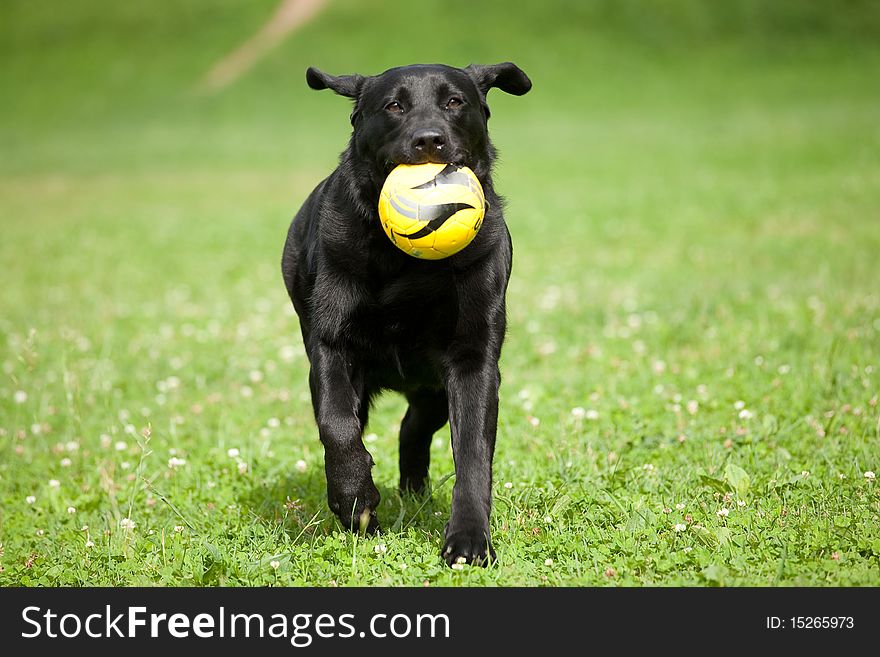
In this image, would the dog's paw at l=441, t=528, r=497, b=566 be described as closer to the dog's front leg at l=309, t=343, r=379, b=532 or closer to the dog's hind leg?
the dog's front leg at l=309, t=343, r=379, b=532

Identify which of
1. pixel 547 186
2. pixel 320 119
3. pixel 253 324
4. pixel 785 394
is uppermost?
pixel 320 119

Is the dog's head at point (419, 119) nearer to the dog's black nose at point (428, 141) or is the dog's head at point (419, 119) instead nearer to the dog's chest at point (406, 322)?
the dog's black nose at point (428, 141)

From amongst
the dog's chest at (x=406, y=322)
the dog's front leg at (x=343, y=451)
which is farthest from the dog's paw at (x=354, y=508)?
the dog's chest at (x=406, y=322)

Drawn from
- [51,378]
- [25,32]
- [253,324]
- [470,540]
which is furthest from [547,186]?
[25,32]

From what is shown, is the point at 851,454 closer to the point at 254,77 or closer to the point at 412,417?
the point at 412,417

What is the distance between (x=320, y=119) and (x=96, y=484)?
31186mm

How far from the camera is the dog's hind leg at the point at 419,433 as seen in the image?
4.86m

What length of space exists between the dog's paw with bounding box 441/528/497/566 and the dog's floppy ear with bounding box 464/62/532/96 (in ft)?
6.51

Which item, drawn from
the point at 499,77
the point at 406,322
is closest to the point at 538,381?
the point at 499,77

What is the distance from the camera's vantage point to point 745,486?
4.43 metres

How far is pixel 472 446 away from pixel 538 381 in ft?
9.23

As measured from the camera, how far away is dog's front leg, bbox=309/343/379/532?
4.05m

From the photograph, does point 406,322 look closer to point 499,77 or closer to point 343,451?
point 343,451

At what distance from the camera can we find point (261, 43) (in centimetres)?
4262
